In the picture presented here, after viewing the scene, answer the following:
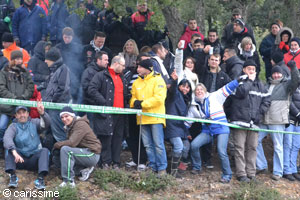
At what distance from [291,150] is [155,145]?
132 inches

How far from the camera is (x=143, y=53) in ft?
32.4

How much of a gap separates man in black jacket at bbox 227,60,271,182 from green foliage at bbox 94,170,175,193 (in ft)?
5.45

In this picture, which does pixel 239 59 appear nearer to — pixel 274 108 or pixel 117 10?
pixel 274 108

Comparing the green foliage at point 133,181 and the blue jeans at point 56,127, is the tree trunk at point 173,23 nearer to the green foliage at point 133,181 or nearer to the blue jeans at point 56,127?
the blue jeans at point 56,127

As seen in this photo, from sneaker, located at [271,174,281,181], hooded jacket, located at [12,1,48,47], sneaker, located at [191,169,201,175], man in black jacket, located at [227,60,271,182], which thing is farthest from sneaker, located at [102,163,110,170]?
hooded jacket, located at [12,1,48,47]


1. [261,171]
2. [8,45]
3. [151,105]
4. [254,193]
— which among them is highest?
[8,45]

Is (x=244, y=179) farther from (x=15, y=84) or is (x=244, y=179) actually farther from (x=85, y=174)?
(x=15, y=84)

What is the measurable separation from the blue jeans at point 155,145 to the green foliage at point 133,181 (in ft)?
1.13

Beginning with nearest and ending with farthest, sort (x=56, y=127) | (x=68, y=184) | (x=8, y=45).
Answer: (x=68, y=184) < (x=56, y=127) < (x=8, y=45)

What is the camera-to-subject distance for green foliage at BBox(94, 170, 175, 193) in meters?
9.03

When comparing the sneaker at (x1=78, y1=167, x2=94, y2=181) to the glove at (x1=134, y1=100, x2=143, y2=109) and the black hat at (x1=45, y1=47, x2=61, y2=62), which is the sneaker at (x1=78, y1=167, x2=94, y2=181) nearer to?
the glove at (x1=134, y1=100, x2=143, y2=109)

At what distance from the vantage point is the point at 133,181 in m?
9.16

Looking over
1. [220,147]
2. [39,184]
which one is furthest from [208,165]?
[39,184]

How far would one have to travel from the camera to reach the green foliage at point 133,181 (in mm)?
9031
